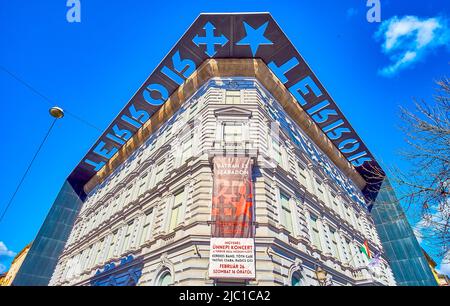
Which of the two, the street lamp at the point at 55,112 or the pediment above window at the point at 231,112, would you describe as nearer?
the street lamp at the point at 55,112

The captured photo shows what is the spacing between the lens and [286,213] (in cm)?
1418

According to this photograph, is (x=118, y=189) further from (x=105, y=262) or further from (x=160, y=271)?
(x=160, y=271)

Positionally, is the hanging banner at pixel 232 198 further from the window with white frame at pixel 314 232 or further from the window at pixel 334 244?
the window at pixel 334 244

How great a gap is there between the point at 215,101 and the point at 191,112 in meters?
2.93

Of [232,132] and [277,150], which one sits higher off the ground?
[232,132]

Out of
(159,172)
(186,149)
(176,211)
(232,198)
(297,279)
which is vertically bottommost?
(297,279)

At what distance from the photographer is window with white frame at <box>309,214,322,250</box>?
1514 cm

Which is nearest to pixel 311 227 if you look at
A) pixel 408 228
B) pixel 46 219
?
pixel 408 228

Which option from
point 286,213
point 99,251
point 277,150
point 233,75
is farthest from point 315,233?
point 99,251

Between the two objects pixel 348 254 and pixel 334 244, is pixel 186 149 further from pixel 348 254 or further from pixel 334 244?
pixel 348 254

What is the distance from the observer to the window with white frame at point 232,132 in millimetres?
15169

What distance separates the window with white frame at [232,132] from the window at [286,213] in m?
4.55

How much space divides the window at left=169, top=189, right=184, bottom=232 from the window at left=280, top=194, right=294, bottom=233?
19.2ft

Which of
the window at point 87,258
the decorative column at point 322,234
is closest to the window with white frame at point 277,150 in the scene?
the decorative column at point 322,234
